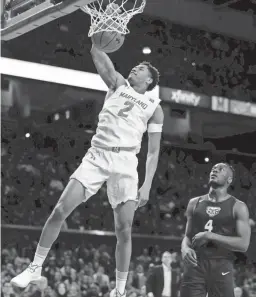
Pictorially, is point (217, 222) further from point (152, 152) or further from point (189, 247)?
point (152, 152)

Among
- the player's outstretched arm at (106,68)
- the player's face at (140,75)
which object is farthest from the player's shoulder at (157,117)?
the player's outstretched arm at (106,68)

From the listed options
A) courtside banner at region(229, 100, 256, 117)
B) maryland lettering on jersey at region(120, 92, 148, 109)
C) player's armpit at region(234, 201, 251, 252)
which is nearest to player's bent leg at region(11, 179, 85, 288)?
maryland lettering on jersey at region(120, 92, 148, 109)

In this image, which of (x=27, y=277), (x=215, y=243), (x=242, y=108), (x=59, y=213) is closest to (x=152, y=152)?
(x=59, y=213)

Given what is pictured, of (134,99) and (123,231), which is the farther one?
(134,99)

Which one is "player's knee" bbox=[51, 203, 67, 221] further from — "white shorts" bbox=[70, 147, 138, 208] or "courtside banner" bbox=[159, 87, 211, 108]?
"courtside banner" bbox=[159, 87, 211, 108]

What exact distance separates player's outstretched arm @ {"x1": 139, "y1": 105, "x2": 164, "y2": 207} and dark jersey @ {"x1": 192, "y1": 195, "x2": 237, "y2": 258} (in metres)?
1.04

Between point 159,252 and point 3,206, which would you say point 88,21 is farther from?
point 159,252

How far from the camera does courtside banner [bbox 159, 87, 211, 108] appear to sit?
17.4 metres

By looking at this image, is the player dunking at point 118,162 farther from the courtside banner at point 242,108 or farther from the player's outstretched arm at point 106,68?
the courtside banner at point 242,108

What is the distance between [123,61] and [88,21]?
1.37 meters

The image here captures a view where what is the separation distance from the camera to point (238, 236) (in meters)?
6.38

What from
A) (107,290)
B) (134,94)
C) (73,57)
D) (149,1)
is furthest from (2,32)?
(73,57)

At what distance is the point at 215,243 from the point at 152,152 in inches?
48.8

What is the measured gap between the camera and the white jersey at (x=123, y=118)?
572cm
